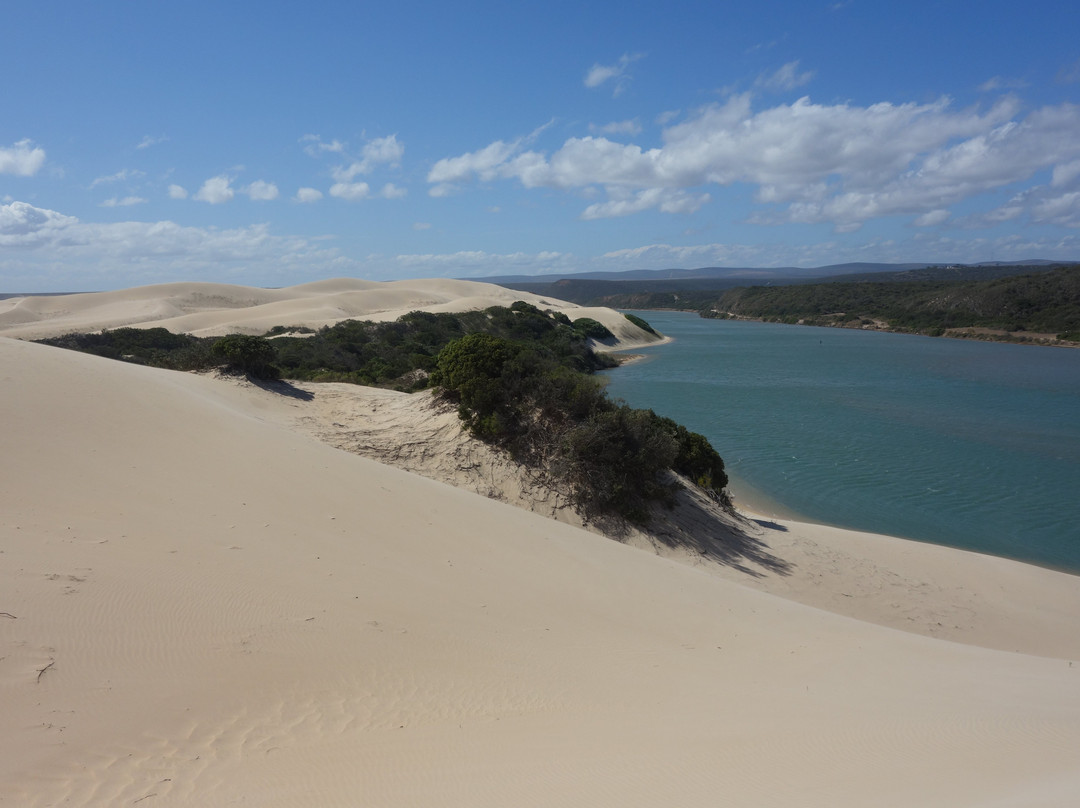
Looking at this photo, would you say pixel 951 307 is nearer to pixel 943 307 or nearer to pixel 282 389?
pixel 943 307

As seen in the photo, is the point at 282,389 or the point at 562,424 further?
the point at 282,389

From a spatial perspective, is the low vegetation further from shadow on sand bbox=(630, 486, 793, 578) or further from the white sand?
the white sand

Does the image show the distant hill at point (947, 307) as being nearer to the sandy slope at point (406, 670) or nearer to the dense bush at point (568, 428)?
the dense bush at point (568, 428)

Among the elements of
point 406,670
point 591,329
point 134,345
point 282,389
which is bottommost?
point 406,670

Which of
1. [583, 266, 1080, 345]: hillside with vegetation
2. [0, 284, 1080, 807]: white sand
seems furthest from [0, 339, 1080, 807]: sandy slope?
[583, 266, 1080, 345]: hillside with vegetation

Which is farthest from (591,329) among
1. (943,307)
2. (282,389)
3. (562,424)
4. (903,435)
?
(562,424)
